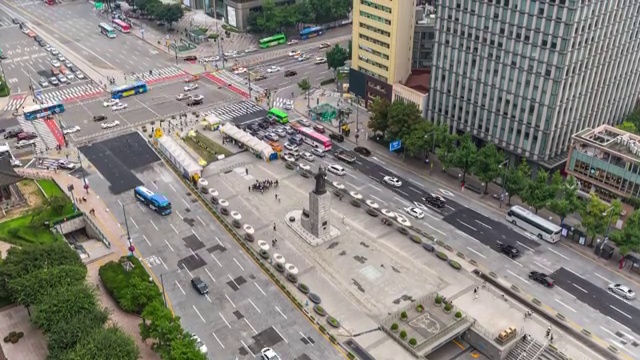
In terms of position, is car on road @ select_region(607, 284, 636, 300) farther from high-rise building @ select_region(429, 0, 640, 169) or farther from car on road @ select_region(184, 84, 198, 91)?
car on road @ select_region(184, 84, 198, 91)

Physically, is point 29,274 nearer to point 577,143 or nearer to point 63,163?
point 63,163

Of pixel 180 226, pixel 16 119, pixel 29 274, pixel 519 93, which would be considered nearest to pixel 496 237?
pixel 519 93

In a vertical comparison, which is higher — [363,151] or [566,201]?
A: [566,201]

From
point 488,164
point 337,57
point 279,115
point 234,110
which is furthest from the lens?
point 337,57

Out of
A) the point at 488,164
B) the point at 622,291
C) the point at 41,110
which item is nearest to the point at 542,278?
A: the point at 622,291

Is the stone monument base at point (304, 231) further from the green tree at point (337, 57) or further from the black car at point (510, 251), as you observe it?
the green tree at point (337, 57)

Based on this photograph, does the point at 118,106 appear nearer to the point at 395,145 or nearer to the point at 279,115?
the point at 279,115

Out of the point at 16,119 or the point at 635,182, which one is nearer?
the point at 635,182
